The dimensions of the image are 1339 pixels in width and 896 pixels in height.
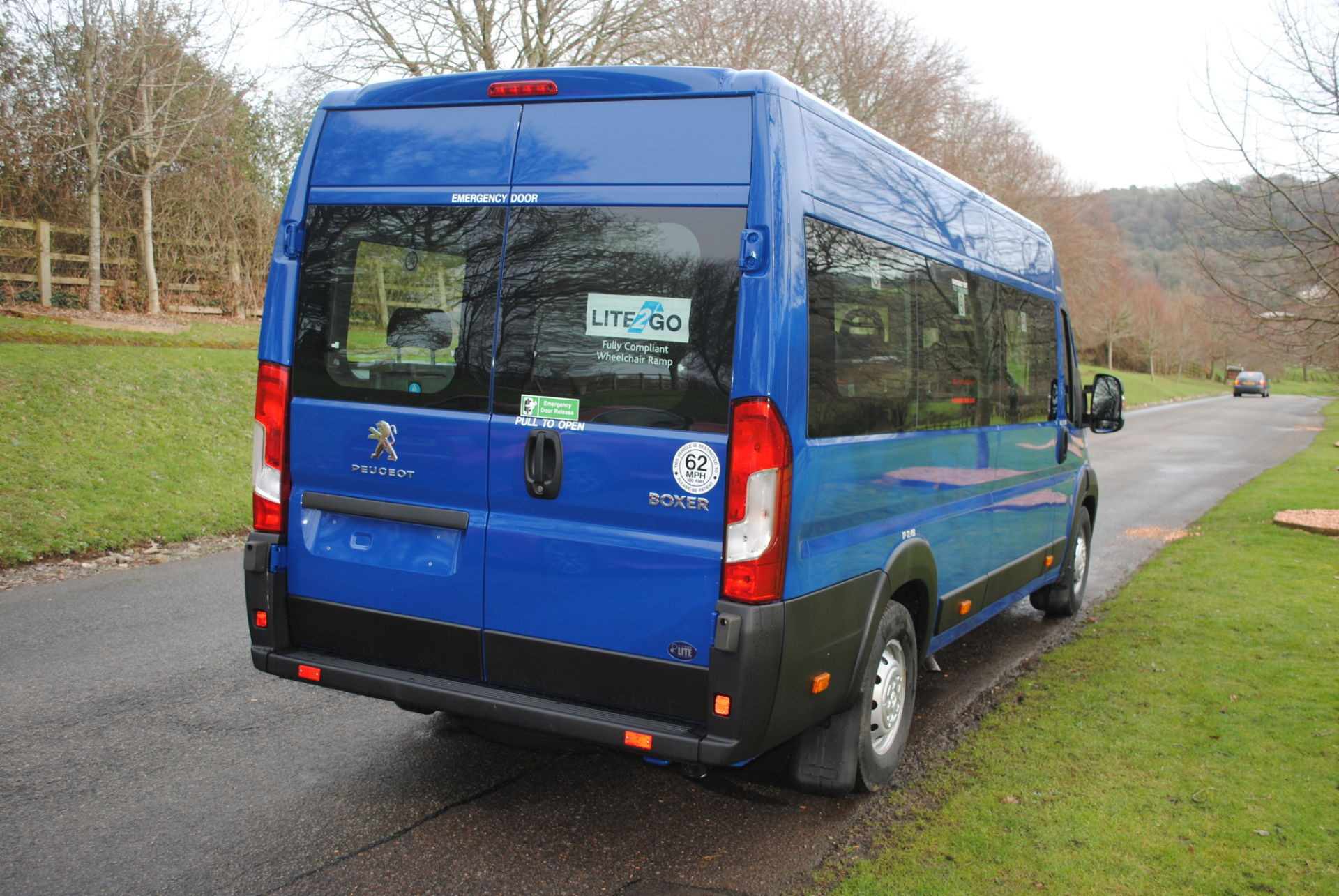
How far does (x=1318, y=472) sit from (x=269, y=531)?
18.9 meters

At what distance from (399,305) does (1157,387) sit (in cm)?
6596

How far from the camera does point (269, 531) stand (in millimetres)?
4109

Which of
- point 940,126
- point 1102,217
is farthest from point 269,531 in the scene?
point 1102,217

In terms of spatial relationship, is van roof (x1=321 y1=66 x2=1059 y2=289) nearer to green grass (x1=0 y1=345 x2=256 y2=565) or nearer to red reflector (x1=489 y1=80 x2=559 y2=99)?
red reflector (x1=489 y1=80 x2=559 y2=99)

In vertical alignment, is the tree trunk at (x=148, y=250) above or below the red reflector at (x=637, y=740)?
above

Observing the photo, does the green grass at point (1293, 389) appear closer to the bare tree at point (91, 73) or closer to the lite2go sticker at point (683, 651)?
the bare tree at point (91, 73)

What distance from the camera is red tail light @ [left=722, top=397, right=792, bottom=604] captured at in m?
3.28

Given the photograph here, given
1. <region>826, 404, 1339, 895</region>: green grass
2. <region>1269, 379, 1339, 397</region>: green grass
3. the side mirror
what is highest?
the side mirror

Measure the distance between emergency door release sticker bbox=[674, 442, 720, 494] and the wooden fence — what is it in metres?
17.3

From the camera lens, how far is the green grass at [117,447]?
8.91 meters

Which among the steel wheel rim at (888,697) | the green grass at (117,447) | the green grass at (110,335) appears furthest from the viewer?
the green grass at (110,335)

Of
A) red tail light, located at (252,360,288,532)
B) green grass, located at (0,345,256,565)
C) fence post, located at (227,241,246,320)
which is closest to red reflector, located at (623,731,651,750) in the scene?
red tail light, located at (252,360,288,532)

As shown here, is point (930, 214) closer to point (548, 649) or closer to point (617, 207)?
point (617, 207)

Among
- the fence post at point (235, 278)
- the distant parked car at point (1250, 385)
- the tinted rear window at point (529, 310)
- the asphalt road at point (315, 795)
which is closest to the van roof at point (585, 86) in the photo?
the tinted rear window at point (529, 310)
